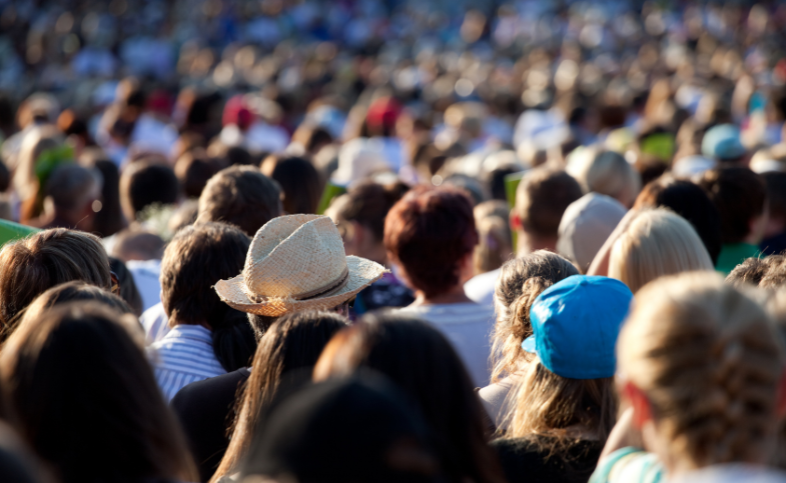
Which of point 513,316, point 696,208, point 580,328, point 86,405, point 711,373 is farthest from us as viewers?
point 696,208

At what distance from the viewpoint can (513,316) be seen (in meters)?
2.68

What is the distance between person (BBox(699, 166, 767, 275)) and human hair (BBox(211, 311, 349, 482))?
2.66 meters

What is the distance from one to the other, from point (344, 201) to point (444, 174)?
9.19ft

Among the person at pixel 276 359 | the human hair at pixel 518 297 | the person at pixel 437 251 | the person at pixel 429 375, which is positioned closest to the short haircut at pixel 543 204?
the person at pixel 437 251

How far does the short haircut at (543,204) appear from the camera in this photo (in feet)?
14.8

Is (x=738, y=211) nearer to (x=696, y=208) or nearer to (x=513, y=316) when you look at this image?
(x=696, y=208)

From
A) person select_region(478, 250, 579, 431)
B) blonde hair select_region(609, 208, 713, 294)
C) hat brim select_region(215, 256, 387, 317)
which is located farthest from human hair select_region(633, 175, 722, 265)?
hat brim select_region(215, 256, 387, 317)

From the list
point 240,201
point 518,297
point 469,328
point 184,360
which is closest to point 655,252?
point 518,297

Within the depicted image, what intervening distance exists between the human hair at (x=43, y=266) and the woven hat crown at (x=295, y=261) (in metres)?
0.51

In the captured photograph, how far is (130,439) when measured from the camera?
64.1 inches

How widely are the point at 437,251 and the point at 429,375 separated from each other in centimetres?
177

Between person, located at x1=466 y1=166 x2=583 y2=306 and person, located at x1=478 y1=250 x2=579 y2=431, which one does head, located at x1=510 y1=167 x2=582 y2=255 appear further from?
person, located at x1=478 y1=250 x2=579 y2=431

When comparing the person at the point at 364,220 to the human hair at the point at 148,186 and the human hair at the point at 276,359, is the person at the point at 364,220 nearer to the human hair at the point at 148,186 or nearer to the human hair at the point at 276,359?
the human hair at the point at 148,186

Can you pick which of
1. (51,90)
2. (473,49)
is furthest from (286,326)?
(473,49)
